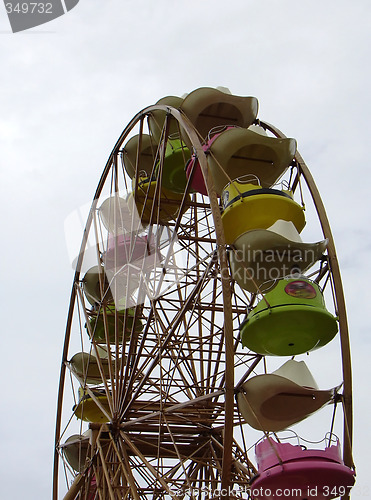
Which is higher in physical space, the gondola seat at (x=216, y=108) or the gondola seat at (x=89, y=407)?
the gondola seat at (x=216, y=108)

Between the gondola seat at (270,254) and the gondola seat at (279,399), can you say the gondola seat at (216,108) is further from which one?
the gondola seat at (279,399)

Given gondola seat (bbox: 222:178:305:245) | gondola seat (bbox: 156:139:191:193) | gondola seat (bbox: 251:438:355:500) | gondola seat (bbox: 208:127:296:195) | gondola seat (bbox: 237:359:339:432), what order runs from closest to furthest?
gondola seat (bbox: 251:438:355:500)
gondola seat (bbox: 237:359:339:432)
gondola seat (bbox: 222:178:305:245)
gondola seat (bbox: 208:127:296:195)
gondola seat (bbox: 156:139:191:193)

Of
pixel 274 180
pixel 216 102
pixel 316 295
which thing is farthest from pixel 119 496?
pixel 216 102

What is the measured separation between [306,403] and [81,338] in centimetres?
758

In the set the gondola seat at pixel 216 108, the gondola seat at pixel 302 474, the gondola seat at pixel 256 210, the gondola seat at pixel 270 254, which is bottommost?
the gondola seat at pixel 302 474

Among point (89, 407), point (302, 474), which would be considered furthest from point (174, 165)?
point (302, 474)

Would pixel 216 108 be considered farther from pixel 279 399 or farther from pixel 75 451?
pixel 75 451

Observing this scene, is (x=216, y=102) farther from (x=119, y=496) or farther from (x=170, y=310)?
(x=119, y=496)

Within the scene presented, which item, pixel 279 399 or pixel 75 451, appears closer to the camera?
pixel 279 399

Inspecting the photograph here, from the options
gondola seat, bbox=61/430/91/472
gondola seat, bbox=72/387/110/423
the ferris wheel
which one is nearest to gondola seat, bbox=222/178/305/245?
the ferris wheel

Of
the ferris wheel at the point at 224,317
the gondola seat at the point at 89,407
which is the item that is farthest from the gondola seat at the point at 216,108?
the gondola seat at the point at 89,407

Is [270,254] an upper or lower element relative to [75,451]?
upper

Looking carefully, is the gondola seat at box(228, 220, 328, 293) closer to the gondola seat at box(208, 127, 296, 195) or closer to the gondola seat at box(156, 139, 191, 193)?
the gondola seat at box(208, 127, 296, 195)

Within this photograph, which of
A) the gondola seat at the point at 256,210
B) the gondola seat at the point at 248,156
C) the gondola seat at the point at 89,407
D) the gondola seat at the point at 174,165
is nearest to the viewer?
the gondola seat at the point at 256,210
